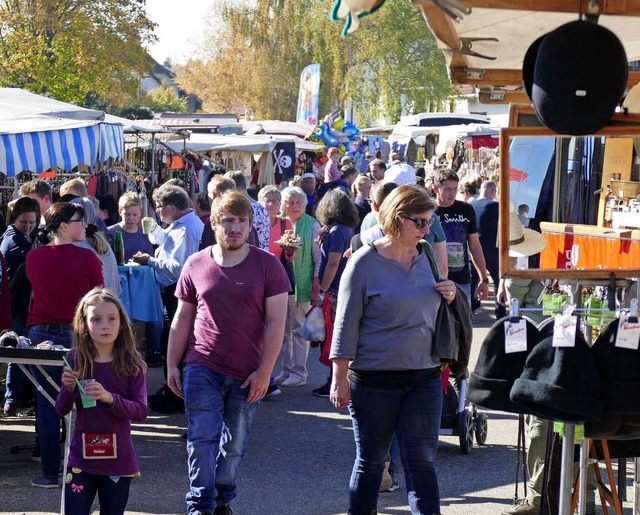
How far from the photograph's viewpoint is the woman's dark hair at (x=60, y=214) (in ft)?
23.5

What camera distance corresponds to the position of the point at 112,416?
547cm

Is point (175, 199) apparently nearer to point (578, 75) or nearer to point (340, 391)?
point (340, 391)

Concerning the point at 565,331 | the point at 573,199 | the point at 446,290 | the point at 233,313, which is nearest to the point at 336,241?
the point at 233,313

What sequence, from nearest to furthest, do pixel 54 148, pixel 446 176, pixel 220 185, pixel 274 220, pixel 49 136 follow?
pixel 220 185
pixel 446 176
pixel 274 220
pixel 49 136
pixel 54 148

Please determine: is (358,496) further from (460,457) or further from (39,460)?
(39,460)

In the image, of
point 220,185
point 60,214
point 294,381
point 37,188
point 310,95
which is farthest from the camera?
point 310,95

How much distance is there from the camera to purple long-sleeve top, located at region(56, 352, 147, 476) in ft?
17.6

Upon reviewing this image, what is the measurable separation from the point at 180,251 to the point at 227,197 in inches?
112

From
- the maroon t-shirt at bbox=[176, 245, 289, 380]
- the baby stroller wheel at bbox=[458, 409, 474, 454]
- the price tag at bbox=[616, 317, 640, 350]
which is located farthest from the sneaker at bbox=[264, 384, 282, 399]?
the price tag at bbox=[616, 317, 640, 350]

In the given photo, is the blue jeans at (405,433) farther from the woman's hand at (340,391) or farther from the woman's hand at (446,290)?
the woman's hand at (446,290)

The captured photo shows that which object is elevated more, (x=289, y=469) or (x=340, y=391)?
(x=340, y=391)

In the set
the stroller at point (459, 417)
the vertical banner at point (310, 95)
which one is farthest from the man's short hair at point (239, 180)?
the vertical banner at point (310, 95)

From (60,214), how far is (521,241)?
3.70 meters

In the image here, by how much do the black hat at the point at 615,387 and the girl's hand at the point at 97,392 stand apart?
7.74 ft
